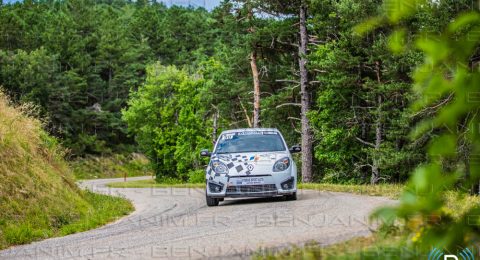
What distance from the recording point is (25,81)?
210ft

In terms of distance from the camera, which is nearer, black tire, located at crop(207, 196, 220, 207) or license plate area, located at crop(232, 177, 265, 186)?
license plate area, located at crop(232, 177, 265, 186)

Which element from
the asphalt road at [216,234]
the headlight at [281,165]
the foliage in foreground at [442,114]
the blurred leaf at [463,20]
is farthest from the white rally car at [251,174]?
the blurred leaf at [463,20]

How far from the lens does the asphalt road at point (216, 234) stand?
7.79 m

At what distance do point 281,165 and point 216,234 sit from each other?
211 inches

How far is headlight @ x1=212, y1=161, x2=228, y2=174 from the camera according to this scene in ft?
47.3

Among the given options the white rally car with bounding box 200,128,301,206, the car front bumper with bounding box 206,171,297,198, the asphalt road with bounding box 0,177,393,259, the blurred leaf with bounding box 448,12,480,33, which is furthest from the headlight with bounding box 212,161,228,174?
the blurred leaf with bounding box 448,12,480,33

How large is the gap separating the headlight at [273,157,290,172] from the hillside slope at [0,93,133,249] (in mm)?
4065

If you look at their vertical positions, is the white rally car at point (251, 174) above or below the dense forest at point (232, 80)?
below

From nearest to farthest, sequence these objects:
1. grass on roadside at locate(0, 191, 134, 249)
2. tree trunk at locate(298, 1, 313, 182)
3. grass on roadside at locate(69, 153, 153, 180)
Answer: grass on roadside at locate(0, 191, 134, 249) < tree trunk at locate(298, 1, 313, 182) < grass on roadside at locate(69, 153, 153, 180)

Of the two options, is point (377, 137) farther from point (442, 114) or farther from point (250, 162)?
point (442, 114)

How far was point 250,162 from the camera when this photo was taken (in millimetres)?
14391

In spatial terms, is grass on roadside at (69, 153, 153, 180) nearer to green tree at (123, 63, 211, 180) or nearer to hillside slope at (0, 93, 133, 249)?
green tree at (123, 63, 211, 180)

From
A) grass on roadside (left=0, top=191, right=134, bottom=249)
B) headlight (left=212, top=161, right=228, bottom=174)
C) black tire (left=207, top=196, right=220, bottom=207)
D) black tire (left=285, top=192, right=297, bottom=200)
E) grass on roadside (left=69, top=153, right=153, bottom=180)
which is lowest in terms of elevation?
grass on roadside (left=69, top=153, right=153, bottom=180)

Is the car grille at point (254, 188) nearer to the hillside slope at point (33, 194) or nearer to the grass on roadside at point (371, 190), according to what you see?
the grass on roadside at point (371, 190)
